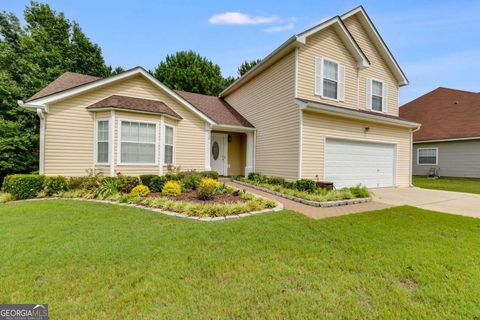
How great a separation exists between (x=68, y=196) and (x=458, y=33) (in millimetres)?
17552

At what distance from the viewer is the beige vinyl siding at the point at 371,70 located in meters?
12.4

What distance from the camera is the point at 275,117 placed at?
449 inches

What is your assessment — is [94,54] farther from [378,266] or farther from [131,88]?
[378,266]

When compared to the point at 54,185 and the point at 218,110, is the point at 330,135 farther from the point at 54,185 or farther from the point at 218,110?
the point at 54,185

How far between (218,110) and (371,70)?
897 centimetres

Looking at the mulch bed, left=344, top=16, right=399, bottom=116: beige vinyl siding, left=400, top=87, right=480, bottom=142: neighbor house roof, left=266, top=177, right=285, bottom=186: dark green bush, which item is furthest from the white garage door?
left=400, top=87, right=480, bottom=142: neighbor house roof

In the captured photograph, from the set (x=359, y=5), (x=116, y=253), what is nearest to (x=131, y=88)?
(x=116, y=253)

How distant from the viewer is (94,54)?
2320 cm

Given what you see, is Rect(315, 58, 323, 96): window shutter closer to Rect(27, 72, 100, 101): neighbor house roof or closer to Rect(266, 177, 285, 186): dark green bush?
Rect(266, 177, 285, 186): dark green bush

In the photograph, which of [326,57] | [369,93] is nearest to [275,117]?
[326,57]

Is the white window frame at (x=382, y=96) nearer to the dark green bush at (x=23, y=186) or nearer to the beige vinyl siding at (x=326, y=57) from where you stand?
the beige vinyl siding at (x=326, y=57)

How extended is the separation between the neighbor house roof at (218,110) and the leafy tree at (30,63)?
27.7ft

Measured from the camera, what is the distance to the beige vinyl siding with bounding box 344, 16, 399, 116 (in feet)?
40.8

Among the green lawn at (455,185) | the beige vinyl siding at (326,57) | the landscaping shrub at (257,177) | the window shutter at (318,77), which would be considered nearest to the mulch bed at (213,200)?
the landscaping shrub at (257,177)
